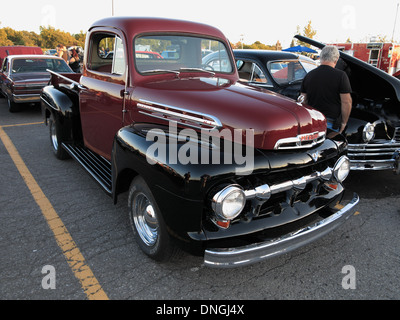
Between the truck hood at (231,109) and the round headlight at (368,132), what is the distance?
1650mm

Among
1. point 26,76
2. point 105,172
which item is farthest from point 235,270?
point 26,76

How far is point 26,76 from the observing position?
927 cm

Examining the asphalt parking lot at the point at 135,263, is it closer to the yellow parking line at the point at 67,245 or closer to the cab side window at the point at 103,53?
the yellow parking line at the point at 67,245

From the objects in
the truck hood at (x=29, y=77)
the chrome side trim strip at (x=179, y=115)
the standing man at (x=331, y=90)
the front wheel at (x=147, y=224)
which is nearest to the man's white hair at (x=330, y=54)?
the standing man at (x=331, y=90)

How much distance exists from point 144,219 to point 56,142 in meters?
3.23

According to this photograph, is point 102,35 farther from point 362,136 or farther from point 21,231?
point 362,136

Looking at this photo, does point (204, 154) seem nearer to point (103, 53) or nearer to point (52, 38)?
point (103, 53)

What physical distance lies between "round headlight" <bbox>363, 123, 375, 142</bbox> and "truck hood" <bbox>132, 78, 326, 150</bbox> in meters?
1.65

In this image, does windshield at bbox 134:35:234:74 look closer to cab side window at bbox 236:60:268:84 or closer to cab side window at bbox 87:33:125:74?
cab side window at bbox 87:33:125:74

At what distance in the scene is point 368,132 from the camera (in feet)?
13.9

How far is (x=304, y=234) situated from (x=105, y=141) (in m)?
2.48

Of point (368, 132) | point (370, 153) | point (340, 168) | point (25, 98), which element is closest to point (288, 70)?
point (368, 132)

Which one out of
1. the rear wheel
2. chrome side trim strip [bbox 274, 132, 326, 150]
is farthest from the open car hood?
the rear wheel

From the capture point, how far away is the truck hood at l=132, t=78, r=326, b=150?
8.26 ft
